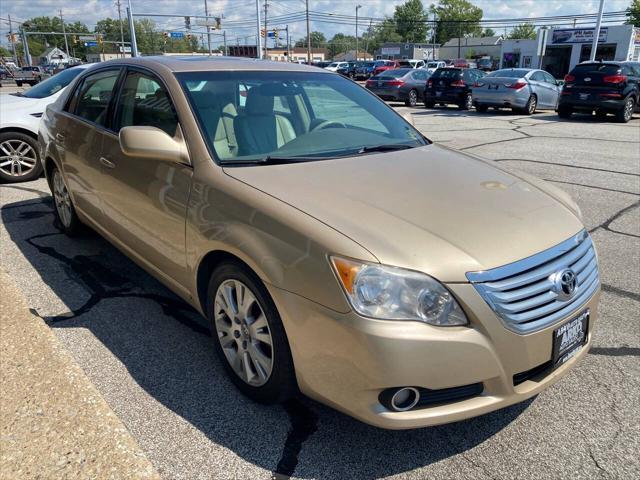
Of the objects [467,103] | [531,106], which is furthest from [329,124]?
[467,103]

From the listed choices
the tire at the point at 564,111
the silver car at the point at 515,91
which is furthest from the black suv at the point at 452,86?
the tire at the point at 564,111

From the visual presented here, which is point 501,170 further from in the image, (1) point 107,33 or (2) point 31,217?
(1) point 107,33

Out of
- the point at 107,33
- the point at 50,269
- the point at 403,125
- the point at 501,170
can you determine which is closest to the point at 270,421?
the point at 501,170

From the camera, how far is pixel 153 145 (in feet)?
9.53

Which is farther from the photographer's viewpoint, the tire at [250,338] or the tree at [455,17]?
the tree at [455,17]

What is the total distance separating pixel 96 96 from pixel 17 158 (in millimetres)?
→ 4068

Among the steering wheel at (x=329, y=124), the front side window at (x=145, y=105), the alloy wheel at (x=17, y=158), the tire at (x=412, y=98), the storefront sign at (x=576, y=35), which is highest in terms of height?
the storefront sign at (x=576, y=35)

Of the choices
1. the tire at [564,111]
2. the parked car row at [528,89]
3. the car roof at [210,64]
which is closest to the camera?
the car roof at [210,64]

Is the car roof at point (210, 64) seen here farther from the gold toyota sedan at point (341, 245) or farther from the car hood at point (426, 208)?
the car hood at point (426, 208)

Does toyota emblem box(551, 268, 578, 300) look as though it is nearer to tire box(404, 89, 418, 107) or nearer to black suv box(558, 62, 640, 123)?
black suv box(558, 62, 640, 123)

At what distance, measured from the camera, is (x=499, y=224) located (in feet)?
7.95

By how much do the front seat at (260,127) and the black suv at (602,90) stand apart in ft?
47.2

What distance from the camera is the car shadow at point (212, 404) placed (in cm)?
239

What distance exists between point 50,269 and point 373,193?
125 inches
